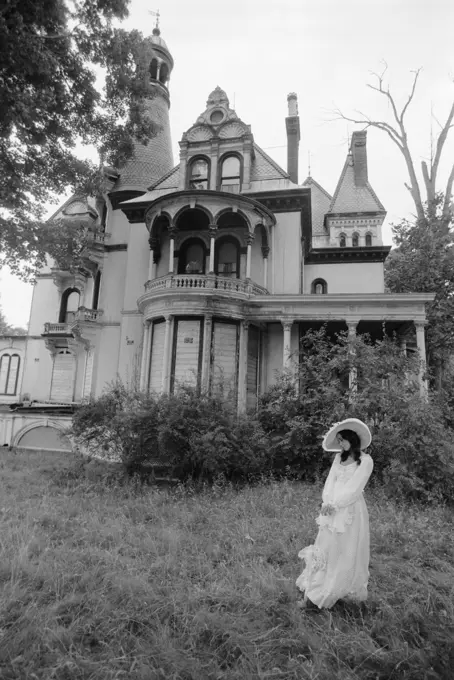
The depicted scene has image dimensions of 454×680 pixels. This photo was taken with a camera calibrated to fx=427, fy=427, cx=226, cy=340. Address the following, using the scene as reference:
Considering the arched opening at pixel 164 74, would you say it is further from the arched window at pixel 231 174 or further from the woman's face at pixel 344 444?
the woman's face at pixel 344 444

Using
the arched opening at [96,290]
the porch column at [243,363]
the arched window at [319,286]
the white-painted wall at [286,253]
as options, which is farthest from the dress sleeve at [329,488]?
the arched window at [319,286]

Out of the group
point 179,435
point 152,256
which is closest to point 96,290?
point 152,256

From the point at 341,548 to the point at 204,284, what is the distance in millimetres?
14110

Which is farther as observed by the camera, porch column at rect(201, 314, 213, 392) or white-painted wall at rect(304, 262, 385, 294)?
white-painted wall at rect(304, 262, 385, 294)

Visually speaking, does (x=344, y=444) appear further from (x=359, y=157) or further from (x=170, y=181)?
(x=359, y=157)

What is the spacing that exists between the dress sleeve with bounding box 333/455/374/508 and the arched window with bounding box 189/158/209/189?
61.3ft

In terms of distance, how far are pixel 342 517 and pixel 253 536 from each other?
2527mm

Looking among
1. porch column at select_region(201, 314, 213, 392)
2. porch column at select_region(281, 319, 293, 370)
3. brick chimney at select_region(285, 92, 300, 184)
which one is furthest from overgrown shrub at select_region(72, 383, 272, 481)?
brick chimney at select_region(285, 92, 300, 184)

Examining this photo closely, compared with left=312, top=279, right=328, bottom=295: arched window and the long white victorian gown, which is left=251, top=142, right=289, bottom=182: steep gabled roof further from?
the long white victorian gown

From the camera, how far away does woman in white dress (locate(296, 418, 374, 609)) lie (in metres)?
4.20

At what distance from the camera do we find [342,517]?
4250mm

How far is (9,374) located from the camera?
28.6 metres

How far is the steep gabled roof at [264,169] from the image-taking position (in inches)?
803

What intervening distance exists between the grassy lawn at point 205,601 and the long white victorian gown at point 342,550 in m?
0.20
